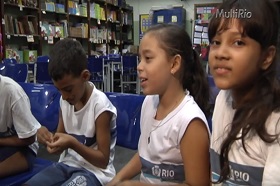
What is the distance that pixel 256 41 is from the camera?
730 millimetres

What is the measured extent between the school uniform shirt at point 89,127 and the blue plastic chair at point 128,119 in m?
0.12

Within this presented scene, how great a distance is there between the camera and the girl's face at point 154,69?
103cm

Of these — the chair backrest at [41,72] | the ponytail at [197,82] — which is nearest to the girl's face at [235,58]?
the ponytail at [197,82]

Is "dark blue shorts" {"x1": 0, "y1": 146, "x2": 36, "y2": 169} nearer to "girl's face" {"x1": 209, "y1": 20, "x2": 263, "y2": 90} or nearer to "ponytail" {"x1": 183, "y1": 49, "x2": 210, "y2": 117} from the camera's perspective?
"ponytail" {"x1": 183, "y1": 49, "x2": 210, "y2": 117}

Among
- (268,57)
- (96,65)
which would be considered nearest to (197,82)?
(268,57)

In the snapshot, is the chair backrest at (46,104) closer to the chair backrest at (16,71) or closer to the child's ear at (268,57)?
the child's ear at (268,57)

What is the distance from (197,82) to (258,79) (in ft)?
1.18

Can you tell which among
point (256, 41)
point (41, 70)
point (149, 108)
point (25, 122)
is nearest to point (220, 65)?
point (256, 41)

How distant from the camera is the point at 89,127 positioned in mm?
1297

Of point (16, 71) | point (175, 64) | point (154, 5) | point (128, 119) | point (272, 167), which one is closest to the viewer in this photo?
point (272, 167)

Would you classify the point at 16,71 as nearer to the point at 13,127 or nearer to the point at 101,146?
the point at 13,127

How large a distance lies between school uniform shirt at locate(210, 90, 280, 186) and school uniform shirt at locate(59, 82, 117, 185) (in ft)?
1.81

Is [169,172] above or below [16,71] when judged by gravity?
below

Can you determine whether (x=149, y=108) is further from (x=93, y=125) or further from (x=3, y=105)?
(x=3, y=105)
